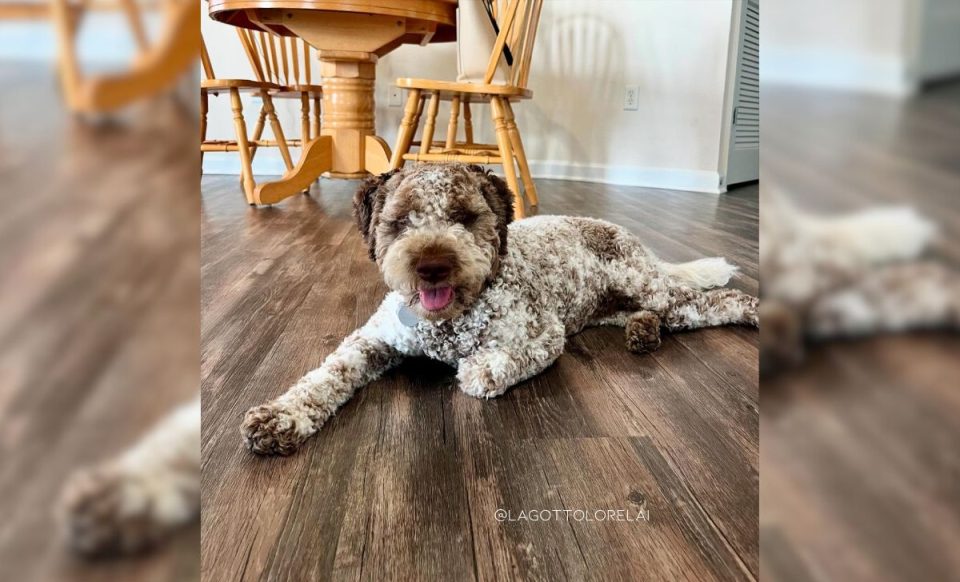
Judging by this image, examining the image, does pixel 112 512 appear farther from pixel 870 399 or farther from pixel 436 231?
pixel 436 231

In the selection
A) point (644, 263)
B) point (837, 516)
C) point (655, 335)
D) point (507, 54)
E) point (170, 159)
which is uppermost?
point (507, 54)

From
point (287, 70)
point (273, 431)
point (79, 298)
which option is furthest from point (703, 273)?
point (287, 70)

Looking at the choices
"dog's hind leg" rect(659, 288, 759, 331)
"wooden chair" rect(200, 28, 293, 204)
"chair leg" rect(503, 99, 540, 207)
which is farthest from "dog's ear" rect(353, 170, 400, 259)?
"wooden chair" rect(200, 28, 293, 204)

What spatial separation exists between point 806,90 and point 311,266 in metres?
2.02

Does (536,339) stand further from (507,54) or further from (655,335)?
(507,54)

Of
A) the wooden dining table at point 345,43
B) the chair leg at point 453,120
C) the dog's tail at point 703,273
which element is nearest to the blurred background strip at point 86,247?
the dog's tail at point 703,273

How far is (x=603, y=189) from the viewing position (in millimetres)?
4188

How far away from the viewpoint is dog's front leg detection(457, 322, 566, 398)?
115 centimetres

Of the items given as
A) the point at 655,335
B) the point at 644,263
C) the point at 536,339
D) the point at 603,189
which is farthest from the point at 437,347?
the point at 603,189

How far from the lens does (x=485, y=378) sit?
1.15 metres

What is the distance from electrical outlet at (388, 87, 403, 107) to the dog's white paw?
185 inches

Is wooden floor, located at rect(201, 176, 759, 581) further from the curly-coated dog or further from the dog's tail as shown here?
the dog's tail

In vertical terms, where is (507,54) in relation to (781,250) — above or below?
above

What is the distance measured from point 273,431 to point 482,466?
329 mm
